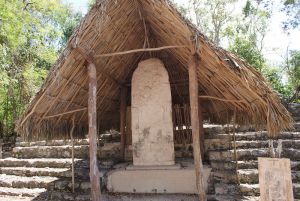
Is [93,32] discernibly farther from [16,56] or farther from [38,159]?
[16,56]

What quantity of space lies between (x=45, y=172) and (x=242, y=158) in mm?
4229

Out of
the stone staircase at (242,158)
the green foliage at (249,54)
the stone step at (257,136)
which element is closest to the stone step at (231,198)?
the stone staircase at (242,158)

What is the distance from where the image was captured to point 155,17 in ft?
15.0

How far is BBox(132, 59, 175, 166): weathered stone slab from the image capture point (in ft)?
17.3

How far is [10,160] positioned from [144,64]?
4.54 m

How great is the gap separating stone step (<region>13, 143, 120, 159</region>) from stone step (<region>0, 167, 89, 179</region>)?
0.69 meters

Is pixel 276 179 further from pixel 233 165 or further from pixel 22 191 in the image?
pixel 22 191

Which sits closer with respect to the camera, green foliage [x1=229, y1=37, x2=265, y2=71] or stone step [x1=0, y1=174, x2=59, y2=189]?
stone step [x1=0, y1=174, x2=59, y2=189]

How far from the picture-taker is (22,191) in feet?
18.9

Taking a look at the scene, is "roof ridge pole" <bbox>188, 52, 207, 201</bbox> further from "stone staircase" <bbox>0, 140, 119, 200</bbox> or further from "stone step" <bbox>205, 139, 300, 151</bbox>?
"stone step" <bbox>205, 139, 300, 151</bbox>

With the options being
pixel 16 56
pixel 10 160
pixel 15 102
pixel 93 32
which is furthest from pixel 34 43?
pixel 93 32

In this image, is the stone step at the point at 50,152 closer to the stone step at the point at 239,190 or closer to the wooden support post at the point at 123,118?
the wooden support post at the point at 123,118

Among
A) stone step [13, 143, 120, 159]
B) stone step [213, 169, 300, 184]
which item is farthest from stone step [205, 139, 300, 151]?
stone step [13, 143, 120, 159]

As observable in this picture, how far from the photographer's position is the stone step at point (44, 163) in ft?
22.1
